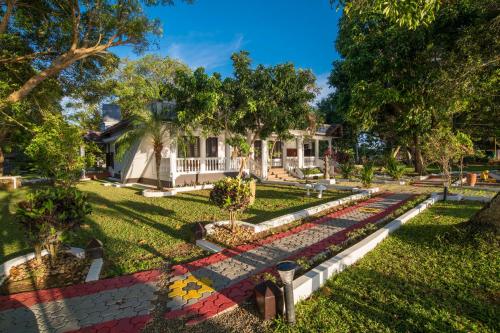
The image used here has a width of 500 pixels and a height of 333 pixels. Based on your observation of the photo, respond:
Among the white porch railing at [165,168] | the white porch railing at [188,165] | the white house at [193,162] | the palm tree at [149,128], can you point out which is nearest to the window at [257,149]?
the white house at [193,162]

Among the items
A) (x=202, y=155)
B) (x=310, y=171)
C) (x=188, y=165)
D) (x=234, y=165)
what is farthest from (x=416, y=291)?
(x=310, y=171)

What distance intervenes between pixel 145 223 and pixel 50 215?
354cm

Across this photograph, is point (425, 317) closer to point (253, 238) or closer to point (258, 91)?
point (253, 238)

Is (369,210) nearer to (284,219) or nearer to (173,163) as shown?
(284,219)

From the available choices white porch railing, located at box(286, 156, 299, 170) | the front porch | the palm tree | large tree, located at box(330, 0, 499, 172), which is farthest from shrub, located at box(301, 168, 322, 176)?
large tree, located at box(330, 0, 499, 172)

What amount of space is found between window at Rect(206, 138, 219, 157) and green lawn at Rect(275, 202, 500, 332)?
13.8m

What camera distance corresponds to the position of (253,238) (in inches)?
250

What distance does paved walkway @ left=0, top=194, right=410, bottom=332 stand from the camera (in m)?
3.32

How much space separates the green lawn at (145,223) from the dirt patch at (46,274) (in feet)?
1.62

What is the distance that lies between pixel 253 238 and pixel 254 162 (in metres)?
13.0

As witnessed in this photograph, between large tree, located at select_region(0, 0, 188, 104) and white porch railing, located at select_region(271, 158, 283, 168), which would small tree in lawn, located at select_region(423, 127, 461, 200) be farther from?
large tree, located at select_region(0, 0, 188, 104)

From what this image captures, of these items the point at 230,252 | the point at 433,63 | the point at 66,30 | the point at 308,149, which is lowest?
the point at 230,252

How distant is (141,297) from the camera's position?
386 cm

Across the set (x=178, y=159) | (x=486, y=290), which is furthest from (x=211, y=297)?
(x=178, y=159)
